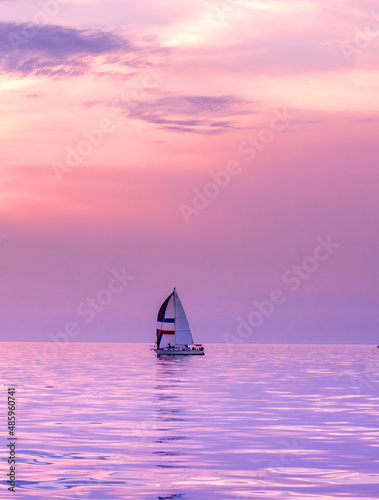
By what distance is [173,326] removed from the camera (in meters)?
140

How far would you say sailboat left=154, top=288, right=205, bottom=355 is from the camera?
13950cm

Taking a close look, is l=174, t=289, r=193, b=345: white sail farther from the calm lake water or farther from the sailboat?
the calm lake water

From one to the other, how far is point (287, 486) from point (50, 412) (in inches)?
935

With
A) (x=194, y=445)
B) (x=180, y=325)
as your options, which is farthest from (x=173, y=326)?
(x=194, y=445)

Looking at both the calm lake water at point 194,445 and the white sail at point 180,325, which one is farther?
the white sail at point 180,325

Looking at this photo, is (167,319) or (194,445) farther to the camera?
(167,319)

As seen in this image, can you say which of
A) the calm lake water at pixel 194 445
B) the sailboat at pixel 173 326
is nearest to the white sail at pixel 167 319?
the sailboat at pixel 173 326

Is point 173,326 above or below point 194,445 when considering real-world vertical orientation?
above

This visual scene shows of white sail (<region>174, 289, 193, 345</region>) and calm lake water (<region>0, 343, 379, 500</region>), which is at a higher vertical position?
white sail (<region>174, 289, 193, 345</region>)

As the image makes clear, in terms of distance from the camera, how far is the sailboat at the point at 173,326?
458 feet

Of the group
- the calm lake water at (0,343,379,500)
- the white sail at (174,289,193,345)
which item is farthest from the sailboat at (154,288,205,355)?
the calm lake water at (0,343,379,500)

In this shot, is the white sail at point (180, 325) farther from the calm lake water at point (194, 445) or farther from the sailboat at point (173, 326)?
the calm lake water at point (194, 445)

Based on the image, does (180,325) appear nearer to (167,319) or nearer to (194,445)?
(167,319)

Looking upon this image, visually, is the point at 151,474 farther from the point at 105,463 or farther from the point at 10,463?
the point at 10,463
